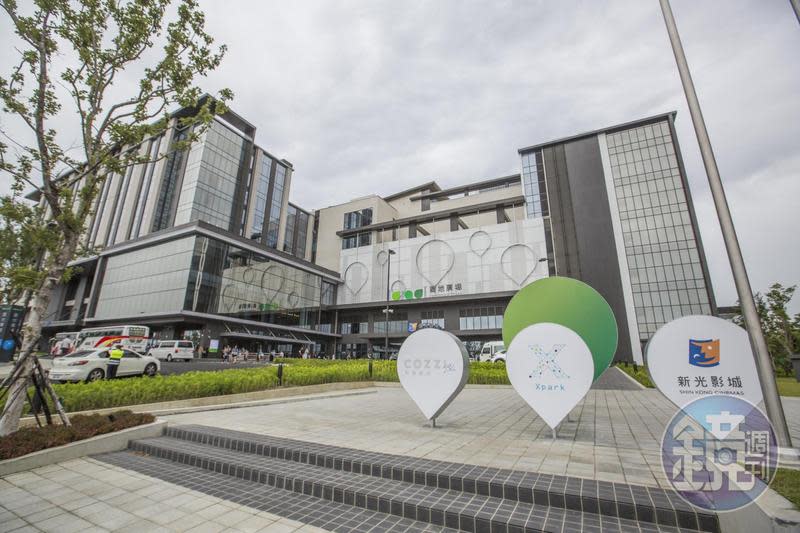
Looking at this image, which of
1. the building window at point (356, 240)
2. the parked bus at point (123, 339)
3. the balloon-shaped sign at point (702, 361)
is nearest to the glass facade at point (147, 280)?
the parked bus at point (123, 339)

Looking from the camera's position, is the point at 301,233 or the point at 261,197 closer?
the point at 261,197

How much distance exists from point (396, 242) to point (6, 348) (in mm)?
→ 43901

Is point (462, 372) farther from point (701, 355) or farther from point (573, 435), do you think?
point (701, 355)

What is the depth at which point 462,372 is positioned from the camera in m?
7.82

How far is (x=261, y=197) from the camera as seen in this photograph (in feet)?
198

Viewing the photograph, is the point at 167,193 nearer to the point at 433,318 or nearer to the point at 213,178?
the point at 213,178

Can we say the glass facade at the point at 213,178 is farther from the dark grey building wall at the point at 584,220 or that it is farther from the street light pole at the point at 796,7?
the street light pole at the point at 796,7

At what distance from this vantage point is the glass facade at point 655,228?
4303 cm

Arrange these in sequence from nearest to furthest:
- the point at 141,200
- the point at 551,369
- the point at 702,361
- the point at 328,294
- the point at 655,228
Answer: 1. the point at 702,361
2. the point at 551,369
3. the point at 655,228
4. the point at 141,200
5. the point at 328,294

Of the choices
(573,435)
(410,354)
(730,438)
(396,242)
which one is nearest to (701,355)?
(730,438)

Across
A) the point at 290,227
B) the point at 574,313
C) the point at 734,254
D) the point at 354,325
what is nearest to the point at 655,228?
the point at 354,325

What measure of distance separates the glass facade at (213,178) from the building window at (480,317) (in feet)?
125

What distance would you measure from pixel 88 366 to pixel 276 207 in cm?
5175

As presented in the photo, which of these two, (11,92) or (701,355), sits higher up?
(11,92)
